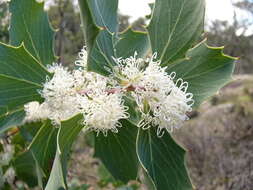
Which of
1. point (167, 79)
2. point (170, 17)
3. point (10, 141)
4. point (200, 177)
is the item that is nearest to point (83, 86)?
point (167, 79)

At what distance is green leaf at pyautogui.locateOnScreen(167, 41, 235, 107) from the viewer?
4.80ft

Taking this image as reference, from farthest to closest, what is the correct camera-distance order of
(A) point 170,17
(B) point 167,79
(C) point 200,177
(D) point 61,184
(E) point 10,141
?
1. (C) point 200,177
2. (E) point 10,141
3. (A) point 170,17
4. (B) point 167,79
5. (D) point 61,184

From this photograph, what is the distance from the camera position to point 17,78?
1437 mm

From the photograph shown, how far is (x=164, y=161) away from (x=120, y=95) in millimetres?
327

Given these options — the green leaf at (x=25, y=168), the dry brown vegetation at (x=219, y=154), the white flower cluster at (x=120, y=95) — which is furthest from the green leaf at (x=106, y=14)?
the dry brown vegetation at (x=219, y=154)

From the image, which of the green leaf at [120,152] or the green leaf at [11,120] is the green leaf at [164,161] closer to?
the green leaf at [120,152]

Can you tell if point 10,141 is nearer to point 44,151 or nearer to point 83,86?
point 44,151

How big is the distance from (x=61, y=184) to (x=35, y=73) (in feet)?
1.72

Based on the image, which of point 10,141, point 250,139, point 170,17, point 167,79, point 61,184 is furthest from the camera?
point 250,139

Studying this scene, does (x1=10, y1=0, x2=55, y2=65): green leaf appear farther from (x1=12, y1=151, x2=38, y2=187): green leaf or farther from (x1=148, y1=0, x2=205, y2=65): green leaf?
(x1=12, y1=151, x2=38, y2=187): green leaf

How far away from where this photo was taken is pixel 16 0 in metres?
1.50

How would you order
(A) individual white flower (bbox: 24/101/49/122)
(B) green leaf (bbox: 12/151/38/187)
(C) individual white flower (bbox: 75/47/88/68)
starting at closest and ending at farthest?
(C) individual white flower (bbox: 75/47/88/68) → (A) individual white flower (bbox: 24/101/49/122) → (B) green leaf (bbox: 12/151/38/187)

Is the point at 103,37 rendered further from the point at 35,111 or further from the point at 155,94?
the point at 35,111

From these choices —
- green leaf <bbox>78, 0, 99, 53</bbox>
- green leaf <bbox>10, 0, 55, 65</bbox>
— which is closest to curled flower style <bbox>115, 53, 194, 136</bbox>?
green leaf <bbox>78, 0, 99, 53</bbox>
